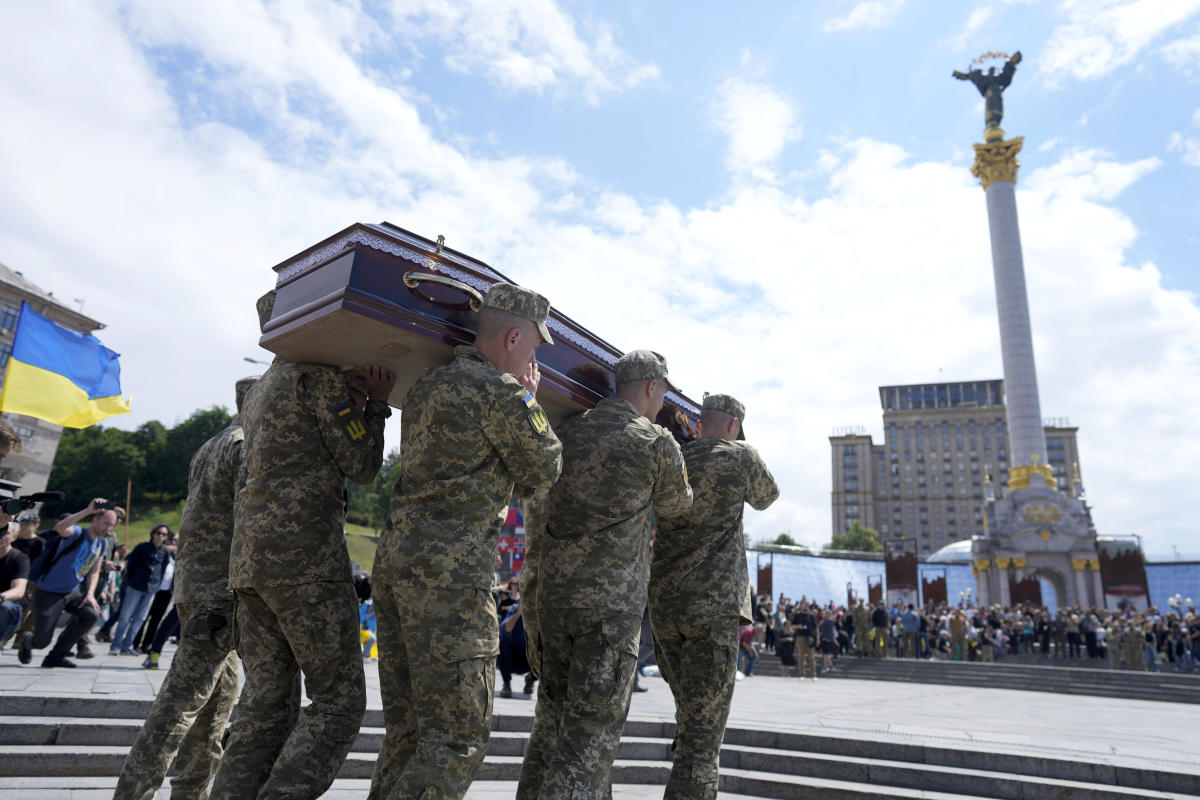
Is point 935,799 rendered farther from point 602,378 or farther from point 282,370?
point 282,370

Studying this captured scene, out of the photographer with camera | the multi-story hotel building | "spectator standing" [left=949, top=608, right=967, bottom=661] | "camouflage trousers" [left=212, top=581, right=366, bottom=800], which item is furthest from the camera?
the multi-story hotel building

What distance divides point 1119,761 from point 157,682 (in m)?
7.53

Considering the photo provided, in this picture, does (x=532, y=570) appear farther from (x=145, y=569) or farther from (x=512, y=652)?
(x=145, y=569)

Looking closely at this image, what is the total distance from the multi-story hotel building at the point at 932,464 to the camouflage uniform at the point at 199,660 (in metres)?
116

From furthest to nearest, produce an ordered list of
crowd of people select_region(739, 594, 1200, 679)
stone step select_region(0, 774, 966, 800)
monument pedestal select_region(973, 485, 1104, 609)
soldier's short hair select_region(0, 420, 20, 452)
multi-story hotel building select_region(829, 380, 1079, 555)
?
multi-story hotel building select_region(829, 380, 1079, 555) → monument pedestal select_region(973, 485, 1104, 609) → crowd of people select_region(739, 594, 1200, 679) → soldier's short hair select_region(0, 420, 20, 452) → stone step select_region(0, 774, 966, 800)

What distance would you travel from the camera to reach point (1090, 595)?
3794cm

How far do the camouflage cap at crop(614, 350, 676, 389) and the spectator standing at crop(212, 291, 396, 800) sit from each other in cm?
123

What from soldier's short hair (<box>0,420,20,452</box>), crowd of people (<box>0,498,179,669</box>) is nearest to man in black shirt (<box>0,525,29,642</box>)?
crowd of people (<box>0,498,179,669</box>)

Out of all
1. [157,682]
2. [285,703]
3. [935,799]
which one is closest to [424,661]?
[285,703]

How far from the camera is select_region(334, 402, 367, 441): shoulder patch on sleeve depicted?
2.82 m

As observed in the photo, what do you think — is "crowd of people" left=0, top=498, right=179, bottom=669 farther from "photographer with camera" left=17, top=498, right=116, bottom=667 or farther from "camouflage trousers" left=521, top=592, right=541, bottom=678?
"camouflage trousers" left=521, top=592, right=541, bottom=678

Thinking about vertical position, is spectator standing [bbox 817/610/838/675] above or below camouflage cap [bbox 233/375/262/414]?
below

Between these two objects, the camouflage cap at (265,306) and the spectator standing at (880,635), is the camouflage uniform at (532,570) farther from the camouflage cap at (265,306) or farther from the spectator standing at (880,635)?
the spectator standing at (880,635)

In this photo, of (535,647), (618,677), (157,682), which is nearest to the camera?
(618,677)
